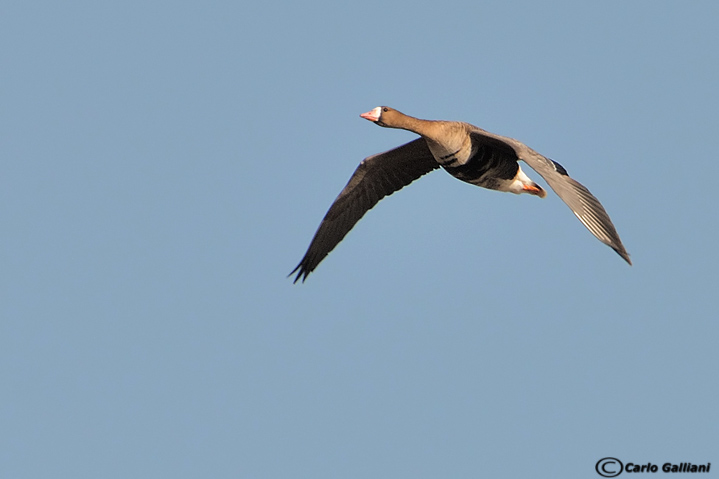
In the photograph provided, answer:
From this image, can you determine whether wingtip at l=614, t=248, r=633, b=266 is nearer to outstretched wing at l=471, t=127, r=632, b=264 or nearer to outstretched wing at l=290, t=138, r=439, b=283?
outstretched wing at l=471, t=127, r=632, b=264

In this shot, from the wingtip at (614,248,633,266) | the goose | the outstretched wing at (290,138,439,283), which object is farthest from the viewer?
the outstretched wing at (290,138,439,283)

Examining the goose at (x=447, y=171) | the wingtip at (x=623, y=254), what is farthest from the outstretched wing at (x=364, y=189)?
the wingtip at (x=623, y=254)

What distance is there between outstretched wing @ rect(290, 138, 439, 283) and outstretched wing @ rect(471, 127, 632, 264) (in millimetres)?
2952

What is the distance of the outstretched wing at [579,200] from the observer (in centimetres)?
1398

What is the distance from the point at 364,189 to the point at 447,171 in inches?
73.2

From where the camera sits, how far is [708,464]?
16828 millimetres

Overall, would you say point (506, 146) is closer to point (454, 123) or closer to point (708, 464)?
point (454, 123)

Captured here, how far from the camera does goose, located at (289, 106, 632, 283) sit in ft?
47.1

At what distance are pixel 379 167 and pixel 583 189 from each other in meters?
4.22

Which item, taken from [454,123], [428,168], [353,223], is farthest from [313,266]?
[454,123]

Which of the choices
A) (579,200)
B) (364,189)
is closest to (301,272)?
(364,189)

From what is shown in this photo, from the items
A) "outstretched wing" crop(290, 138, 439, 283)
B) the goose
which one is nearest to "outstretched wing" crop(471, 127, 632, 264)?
the goose

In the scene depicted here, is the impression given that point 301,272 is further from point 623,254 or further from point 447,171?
point 623,254

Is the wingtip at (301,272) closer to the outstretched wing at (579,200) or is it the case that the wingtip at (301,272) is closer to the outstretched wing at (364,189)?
the outstretched wing at (364,189)
